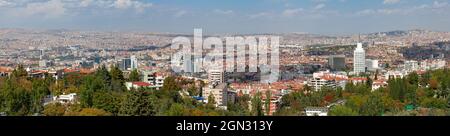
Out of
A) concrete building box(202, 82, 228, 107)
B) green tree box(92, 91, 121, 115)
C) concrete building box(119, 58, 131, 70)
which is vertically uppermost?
concrete building box(119, 58, 131, 70)

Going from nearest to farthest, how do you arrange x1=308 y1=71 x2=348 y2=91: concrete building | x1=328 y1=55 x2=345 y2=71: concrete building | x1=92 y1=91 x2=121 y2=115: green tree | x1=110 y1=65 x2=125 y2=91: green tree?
x1=92 y1=91 x2=121 y2=115: green tree, x1=110 y1=65 x2=125 y2=91: green tree, x1=308 y1=71 x2=348 y2=91: concrete building, x1=328 y1=55 x2=345 y2=71: concrete building

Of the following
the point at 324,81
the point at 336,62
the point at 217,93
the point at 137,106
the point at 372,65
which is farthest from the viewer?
the point at 372,65

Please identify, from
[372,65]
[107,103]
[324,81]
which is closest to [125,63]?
[324,81]

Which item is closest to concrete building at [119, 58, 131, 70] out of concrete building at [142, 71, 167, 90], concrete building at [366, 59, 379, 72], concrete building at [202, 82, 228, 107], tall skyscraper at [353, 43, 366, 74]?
concrete building at [142, 71, 167, 90]

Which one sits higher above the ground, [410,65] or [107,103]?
[410,65]

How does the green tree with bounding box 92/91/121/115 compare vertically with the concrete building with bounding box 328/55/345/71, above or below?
below

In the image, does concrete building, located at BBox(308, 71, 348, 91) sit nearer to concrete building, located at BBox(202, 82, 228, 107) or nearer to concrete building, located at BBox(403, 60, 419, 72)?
concrete building, located at BBox(202, 82, 228, 107)

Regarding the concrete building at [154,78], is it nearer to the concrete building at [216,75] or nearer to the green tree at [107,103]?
the concrete building at [216,75]

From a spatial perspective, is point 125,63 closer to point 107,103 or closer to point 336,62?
point 107,103

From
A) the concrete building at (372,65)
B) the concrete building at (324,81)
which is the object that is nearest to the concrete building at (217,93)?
the concrete building at (324,81)
